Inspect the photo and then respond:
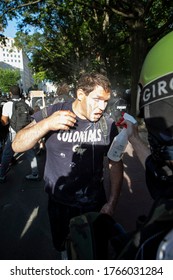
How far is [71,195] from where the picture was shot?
8.11 ft

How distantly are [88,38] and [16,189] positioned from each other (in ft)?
71.5

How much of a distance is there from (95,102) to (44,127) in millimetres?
461

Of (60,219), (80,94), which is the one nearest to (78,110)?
(80,94)

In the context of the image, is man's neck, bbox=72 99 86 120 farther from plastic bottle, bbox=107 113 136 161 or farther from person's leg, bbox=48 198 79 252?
person's leg, bbox=48 198 79 252

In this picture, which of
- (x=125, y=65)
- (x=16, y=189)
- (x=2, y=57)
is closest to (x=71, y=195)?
(x=16, y=189)

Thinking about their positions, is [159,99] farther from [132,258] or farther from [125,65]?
[125,65]

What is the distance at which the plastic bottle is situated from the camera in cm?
207

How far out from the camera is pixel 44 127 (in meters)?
2.02

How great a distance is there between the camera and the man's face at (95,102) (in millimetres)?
2270

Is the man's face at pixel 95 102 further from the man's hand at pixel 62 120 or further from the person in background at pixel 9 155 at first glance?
the person in background at pixel 9 155

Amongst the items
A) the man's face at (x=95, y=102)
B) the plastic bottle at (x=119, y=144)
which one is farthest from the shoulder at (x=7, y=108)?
the plastic bottle at (x=119, y=144)

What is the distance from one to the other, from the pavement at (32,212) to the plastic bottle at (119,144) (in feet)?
A: 5.52

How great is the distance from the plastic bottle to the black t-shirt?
181 millimetres

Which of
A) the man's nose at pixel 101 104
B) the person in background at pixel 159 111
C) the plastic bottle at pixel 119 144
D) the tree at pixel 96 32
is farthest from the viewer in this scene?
the tree at pixel 96 32
